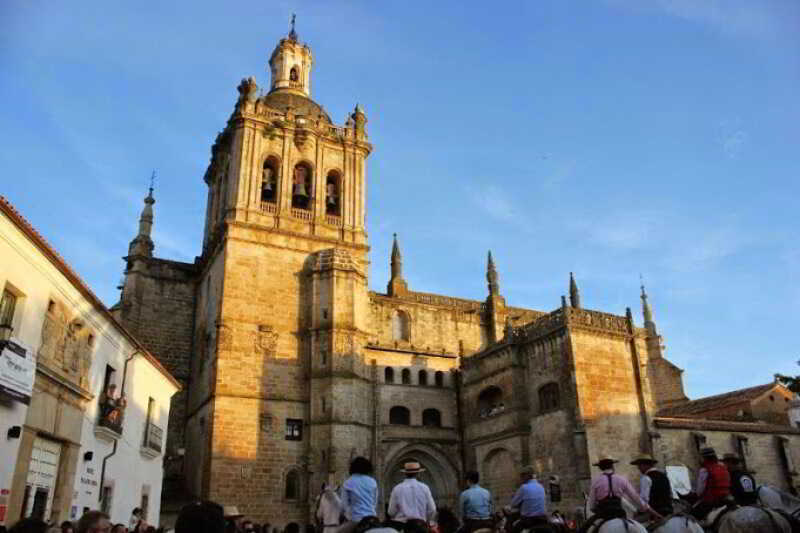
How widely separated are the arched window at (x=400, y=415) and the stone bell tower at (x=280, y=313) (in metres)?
1.85

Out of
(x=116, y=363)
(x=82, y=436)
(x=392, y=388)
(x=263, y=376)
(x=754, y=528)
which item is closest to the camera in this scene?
(x=754, y=528)

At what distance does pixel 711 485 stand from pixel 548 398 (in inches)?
744

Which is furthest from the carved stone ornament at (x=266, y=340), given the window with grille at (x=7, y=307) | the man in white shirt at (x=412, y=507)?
the man in white shirt at (x=412, y=507)

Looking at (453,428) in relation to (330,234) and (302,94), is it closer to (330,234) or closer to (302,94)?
(330,234)

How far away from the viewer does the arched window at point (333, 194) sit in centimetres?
3534

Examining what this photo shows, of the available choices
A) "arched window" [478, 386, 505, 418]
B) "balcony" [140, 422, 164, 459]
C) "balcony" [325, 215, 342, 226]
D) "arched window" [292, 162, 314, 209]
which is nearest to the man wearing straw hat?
"balcony" [140, 422, 164, 459]

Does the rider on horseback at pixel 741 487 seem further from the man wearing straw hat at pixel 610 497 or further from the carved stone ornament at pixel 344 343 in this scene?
the carved stone ornament at pixel 344 343

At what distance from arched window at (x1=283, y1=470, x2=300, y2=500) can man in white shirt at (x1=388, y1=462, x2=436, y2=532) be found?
2112 cm

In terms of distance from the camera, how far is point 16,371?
1272cm

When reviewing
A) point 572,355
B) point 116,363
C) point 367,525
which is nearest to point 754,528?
point 367,525

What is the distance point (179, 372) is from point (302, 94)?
17183 mm

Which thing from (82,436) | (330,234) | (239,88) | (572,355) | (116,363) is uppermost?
(239,88)

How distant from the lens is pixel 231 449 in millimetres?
27562

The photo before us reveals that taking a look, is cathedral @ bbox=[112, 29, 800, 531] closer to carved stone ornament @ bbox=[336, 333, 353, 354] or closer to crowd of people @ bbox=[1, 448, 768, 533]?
carved stone ornament @ bbox=[336, 333, 353, 354]
